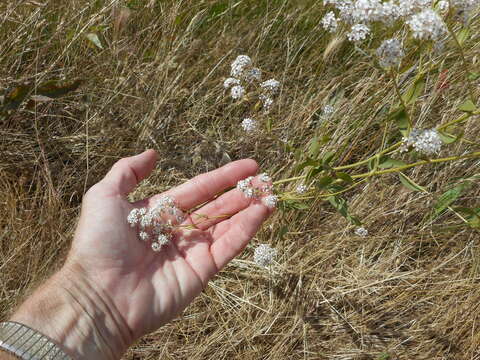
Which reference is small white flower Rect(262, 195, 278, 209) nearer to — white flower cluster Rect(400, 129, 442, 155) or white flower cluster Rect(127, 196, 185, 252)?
white flower cluster Rect(127, 196, 185, 252)

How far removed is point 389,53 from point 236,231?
1.24 metres

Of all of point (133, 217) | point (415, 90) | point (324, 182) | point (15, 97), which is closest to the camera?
point (415, 90)

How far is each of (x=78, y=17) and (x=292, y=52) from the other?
1.63 metres

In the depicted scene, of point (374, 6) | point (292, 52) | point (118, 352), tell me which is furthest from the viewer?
point (292, 52)

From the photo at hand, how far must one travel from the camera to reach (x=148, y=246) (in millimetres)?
2230

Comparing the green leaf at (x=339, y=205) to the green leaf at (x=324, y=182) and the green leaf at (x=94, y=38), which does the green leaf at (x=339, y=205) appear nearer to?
the green leaf at (x=324, y=182)

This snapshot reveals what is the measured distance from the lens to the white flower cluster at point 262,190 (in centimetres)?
206

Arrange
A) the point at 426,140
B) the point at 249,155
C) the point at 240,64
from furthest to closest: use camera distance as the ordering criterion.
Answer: the point at 249,155 < the point at 240,64 < the point at 426,140

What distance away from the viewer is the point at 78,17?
297 centimetres

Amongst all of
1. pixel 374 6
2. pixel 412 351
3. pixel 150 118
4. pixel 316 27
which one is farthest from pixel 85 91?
pixel 412 351

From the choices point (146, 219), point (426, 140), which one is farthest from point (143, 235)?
point (426, 140)

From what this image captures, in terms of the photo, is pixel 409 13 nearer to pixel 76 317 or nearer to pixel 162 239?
pixel 162 239

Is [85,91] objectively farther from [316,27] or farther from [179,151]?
[316,27]

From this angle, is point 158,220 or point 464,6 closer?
point 464,6
